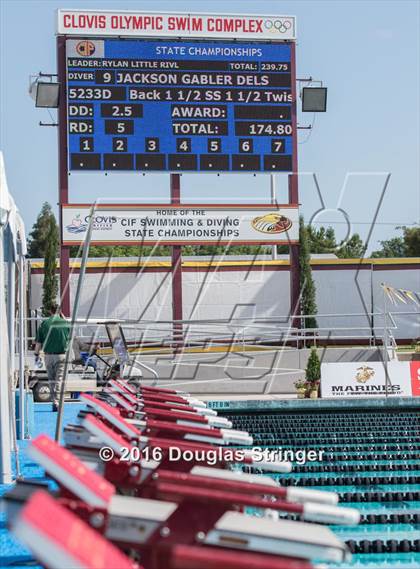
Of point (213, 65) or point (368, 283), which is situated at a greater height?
point (213, 65)

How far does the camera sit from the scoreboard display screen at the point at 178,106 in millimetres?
19219

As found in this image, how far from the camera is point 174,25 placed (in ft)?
65.8

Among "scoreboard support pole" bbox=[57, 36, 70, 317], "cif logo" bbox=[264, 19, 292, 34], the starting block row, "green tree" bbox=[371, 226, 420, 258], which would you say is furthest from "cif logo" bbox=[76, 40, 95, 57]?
"green tree" bbox=[371, 226, 420, 258]

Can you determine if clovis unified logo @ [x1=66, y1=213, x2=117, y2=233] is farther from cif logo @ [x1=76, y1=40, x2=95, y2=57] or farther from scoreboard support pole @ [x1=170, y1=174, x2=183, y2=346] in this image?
cif logo @ [x1=76, y1=40, x2=95, y2=57]

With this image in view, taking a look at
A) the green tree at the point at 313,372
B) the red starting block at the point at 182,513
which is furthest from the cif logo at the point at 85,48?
the red starting block at the point at 182,513

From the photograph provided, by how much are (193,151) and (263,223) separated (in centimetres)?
236

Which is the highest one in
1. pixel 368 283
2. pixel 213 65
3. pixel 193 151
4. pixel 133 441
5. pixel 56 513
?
pixel 213 65

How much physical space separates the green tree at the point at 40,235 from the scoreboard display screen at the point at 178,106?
39034 mm

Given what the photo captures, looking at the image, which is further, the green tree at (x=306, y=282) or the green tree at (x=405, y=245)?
the green tree at (x=405, y=245)

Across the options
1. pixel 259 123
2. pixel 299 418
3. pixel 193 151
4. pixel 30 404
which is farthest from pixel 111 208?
pixel 30 404

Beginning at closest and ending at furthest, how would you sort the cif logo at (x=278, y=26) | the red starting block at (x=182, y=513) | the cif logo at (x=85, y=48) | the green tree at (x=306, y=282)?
the red starting block at (x=182, y=513), the cif logo at (x=85, y=48), the cif logo at (x=278, y=26), the green tree at (x=306, y=282)

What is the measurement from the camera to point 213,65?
19.9m

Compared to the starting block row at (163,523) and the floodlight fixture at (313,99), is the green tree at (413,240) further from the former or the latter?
the starting block row at (163,523)

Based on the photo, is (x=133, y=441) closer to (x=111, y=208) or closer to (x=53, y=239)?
(x=111, y=208)
